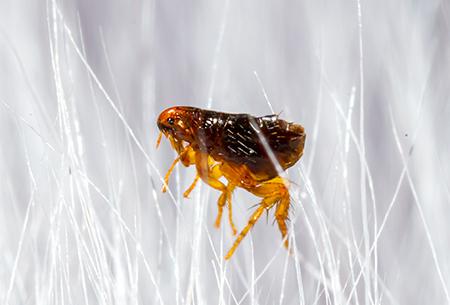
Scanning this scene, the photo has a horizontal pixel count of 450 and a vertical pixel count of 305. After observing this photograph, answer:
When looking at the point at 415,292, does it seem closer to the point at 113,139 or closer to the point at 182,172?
the point at 182,172

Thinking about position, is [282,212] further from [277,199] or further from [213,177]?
[213,177]

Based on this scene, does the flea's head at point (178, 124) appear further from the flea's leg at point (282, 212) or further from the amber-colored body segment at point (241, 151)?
the flea's leg at point (282, 212)

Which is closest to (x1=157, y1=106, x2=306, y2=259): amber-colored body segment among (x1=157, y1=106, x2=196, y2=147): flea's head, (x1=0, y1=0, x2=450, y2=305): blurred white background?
(x1=157, y1=106, x2=196, y2=147): flea's head

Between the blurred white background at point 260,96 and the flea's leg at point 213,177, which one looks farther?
the blurred white background at point 260,96

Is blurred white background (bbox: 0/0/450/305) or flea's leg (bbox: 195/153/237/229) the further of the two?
blurred white background (bbox: 0/0/450/305)

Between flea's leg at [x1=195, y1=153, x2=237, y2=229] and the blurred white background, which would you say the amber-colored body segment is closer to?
flea's leg at [x1=195, y1=153, x2=237, y2=229]

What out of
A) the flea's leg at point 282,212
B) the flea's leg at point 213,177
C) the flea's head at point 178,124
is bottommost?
Result: the flea's leg at point 282,212

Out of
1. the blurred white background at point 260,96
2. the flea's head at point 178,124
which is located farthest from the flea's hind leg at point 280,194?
the blurred white background at point 260,96
